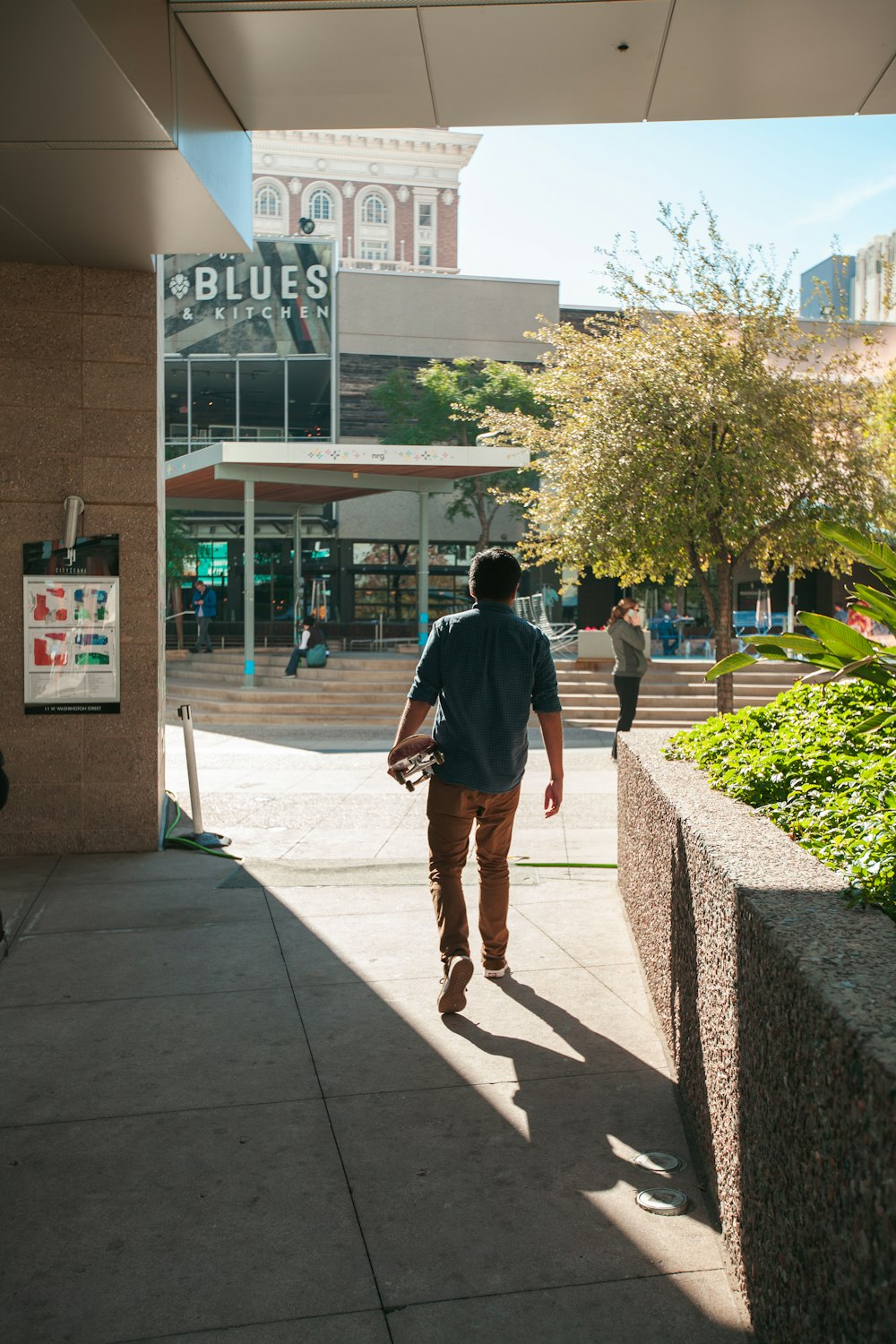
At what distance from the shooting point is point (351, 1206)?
3375 mm

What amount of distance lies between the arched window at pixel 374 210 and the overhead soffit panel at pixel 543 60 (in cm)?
9008

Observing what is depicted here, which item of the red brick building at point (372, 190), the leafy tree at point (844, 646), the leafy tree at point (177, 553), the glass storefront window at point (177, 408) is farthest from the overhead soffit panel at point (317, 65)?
the red brick building at point (372, 190)

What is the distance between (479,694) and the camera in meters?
5.01

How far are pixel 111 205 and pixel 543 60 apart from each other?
2.50 metres

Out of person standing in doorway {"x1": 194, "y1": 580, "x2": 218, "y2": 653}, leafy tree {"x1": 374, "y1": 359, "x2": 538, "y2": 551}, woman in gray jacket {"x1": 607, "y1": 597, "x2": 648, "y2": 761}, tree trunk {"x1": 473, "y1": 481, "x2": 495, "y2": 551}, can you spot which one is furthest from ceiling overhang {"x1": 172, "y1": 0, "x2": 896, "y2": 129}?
tree trunk {"x1": 473, "y1": 481, "x2": 495, "y2": 551}

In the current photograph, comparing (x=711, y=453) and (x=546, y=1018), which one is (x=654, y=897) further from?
Result: (x=711, y=453)

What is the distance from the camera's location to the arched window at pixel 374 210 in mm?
91250

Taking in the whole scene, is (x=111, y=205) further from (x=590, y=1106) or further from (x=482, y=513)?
(x=482, y=513)

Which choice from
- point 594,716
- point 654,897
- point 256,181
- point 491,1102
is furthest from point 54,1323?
point 256,181

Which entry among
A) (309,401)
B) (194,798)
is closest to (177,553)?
(309,401)

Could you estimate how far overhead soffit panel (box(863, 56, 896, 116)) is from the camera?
6.61 m

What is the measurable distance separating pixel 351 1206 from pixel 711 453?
14.0 meters

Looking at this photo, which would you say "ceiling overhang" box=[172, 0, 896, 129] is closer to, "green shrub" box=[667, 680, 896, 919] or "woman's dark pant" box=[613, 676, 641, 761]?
"green shrub" box=[667, 680, 896, 919]

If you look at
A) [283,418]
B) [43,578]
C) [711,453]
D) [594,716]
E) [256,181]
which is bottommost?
[594,716]
